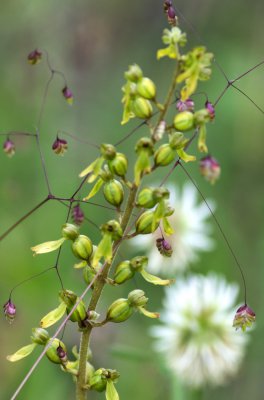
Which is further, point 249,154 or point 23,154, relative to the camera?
point 249,154

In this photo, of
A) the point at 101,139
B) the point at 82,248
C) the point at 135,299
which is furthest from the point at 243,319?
the point at 101,139

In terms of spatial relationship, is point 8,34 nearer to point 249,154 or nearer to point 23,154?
point 23,154

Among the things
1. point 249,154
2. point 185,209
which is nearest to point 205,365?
point 185,209

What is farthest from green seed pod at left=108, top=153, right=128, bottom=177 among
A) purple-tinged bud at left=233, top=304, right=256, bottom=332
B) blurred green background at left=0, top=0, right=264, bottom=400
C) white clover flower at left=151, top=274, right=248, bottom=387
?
white clover flower at left=151, top=274, right=248, bottom=387

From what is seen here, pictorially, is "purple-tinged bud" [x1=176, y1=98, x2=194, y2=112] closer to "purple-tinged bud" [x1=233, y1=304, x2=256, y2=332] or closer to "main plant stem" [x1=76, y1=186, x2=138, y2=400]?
"main plant stem" [x1=76, y1=186, x2=138, y2=400]

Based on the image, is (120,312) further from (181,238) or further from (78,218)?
(181,238)

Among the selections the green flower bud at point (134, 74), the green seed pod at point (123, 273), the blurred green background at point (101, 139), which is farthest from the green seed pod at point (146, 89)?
the blurred green background at point (101, 139)
